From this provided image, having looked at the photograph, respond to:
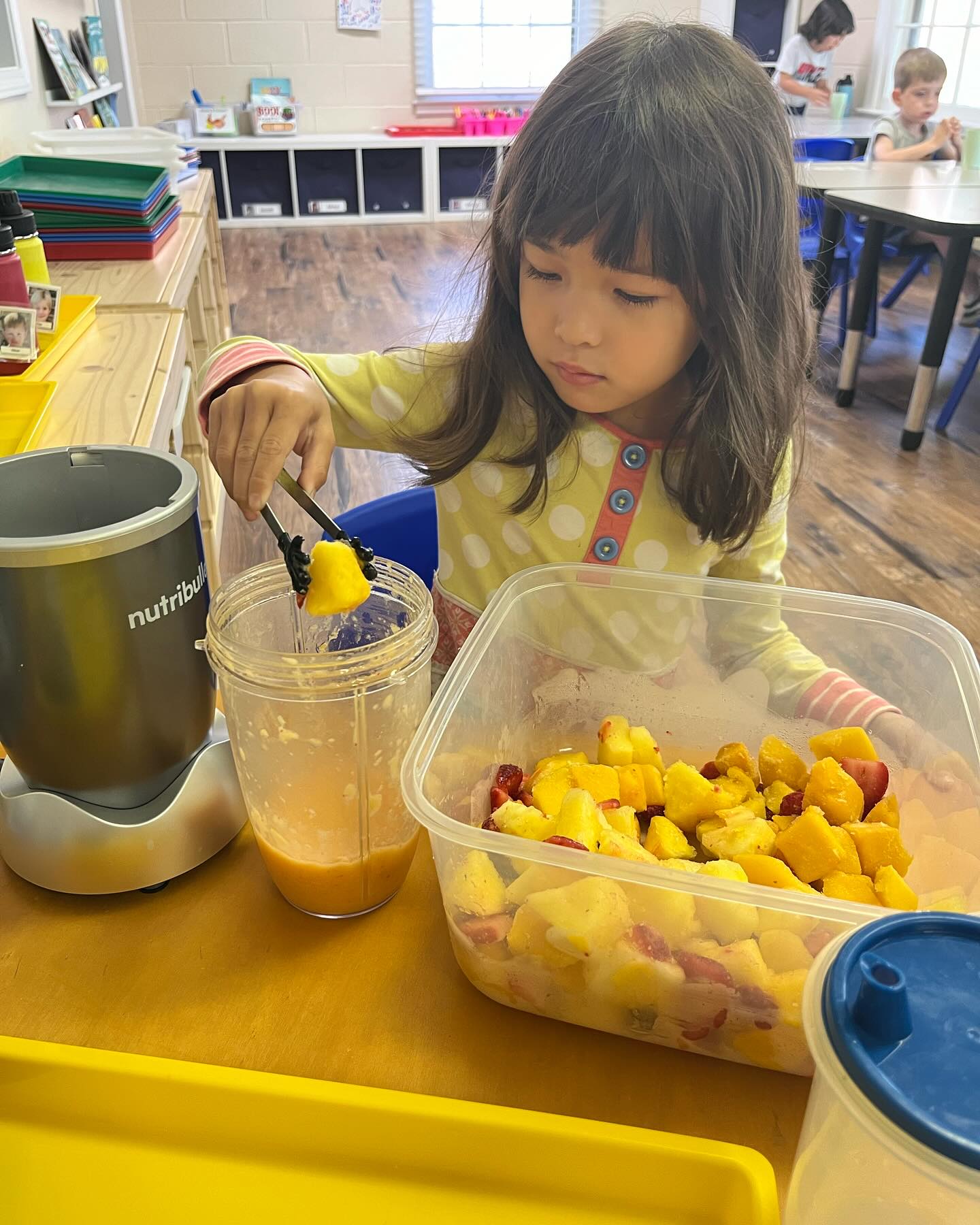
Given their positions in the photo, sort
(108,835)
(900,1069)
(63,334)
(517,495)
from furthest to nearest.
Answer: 1. (63,334)
2. (517,495)
3. (108,835)
4. (900,1069)

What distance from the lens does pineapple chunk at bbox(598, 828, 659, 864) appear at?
498mm

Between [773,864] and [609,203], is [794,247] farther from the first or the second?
[773,864]

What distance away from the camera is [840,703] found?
700 mm

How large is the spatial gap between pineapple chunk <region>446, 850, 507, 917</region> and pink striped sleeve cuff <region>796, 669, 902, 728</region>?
0.33m

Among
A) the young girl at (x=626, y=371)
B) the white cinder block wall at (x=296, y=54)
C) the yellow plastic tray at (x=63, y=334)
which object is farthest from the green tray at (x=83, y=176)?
the white cinder block wall at (x=296, y=54)

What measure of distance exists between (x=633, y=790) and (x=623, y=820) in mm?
45

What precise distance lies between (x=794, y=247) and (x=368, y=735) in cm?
56

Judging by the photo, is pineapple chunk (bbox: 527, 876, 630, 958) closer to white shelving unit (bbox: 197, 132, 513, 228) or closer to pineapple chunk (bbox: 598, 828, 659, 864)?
pineapple chunk (bbox: 598, 828, 659, 864)

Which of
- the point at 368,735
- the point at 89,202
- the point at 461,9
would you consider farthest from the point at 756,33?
the point at 368,735

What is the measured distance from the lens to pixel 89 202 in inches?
72.8

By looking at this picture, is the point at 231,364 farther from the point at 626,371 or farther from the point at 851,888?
the point at 851,888

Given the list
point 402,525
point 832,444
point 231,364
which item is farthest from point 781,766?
point 832,444

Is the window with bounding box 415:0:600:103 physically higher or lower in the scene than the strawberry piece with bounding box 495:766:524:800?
higher

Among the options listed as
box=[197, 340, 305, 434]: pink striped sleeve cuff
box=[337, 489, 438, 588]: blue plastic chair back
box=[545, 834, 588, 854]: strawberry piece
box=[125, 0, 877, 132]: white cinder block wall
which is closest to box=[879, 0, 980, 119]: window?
box=[125, 0, 877, 132]: white cinder block wall
